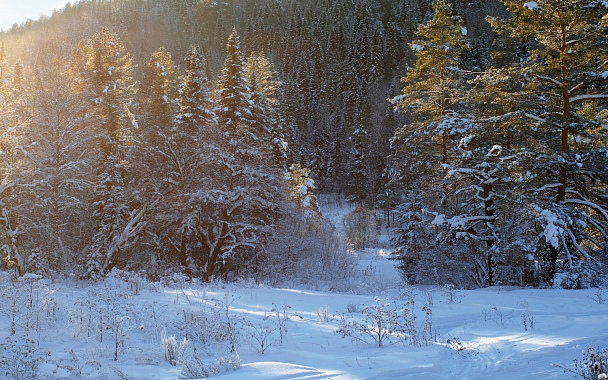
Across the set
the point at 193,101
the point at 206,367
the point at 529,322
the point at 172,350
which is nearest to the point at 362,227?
the point at 193,101

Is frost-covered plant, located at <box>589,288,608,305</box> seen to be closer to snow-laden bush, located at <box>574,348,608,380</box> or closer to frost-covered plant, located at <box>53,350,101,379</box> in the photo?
snow-laden bush, located at <box>574,348,608,380</box>

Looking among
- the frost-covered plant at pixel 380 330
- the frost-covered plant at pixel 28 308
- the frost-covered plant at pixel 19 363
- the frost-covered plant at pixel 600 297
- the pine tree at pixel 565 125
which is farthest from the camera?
the pine tree at pixel 565 125

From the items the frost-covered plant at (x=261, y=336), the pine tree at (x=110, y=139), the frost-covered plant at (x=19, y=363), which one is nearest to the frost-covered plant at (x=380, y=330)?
the frost-covered plant at (x=261, y=336)

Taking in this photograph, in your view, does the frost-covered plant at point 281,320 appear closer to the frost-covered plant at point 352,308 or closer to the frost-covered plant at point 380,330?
the frost-covered plant at point 380,330

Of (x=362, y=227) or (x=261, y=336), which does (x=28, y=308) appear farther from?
(x=362, y=227)

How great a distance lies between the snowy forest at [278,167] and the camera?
1381cm

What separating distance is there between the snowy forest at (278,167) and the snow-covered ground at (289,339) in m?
5.58

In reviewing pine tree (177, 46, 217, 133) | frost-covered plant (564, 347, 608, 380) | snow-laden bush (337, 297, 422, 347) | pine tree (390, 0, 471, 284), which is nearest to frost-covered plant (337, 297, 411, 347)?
snow-laden bush (337, 297, 422, 347)

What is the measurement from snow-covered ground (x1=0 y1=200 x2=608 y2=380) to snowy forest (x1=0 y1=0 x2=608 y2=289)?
18.3ft

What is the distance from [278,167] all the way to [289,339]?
659 inches

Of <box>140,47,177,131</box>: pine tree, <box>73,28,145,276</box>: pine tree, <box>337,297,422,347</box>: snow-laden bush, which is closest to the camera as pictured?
<box>337,297,422,347</box>: snow-laden bush

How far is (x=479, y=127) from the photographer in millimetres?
16469

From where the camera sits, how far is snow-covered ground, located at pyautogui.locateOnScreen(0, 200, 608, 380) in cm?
505

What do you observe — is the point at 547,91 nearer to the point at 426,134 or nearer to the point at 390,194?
the point at 426,134
